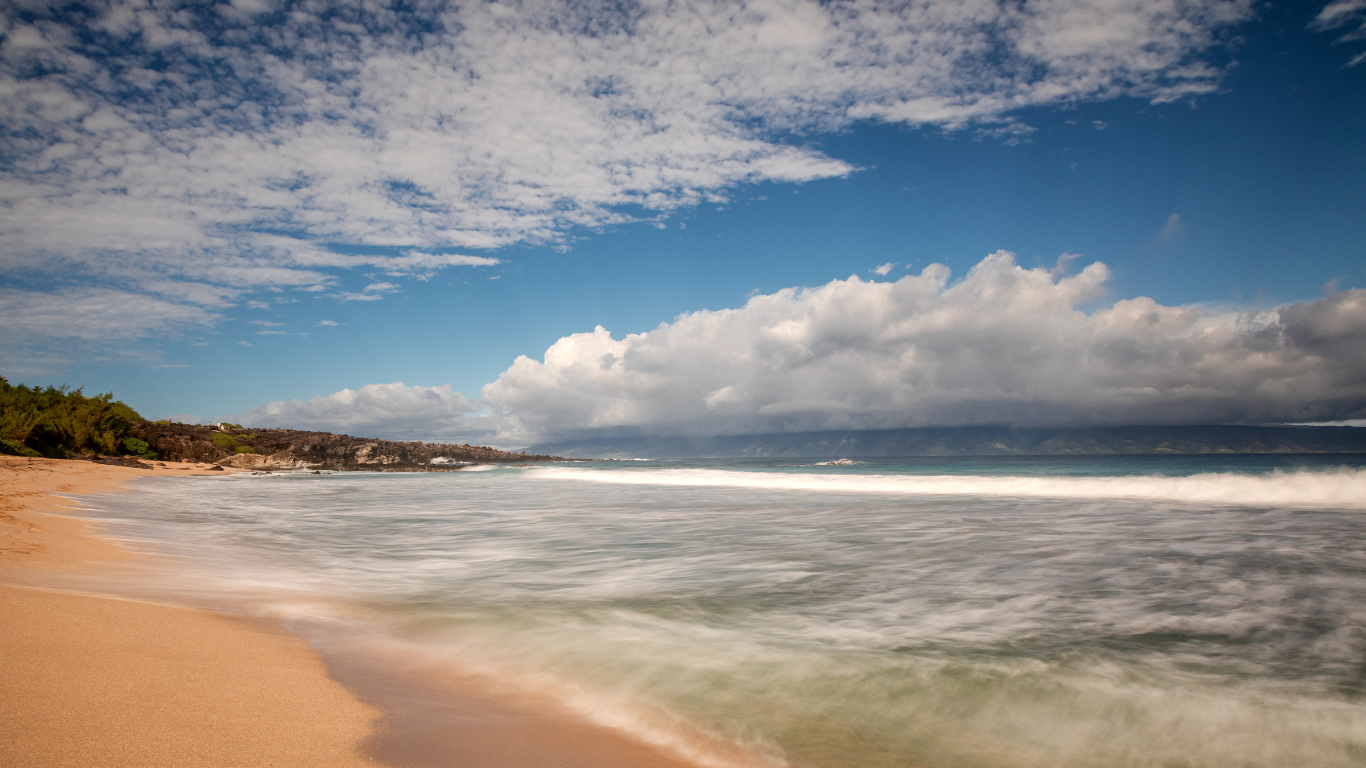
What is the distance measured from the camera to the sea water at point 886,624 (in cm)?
270

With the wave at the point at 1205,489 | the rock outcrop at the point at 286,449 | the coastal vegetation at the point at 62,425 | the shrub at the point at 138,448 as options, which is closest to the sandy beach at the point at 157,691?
the wave at the point at 1205,489

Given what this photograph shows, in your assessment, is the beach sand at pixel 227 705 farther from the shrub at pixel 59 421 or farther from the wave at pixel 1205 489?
the shrub at pixel 59 421

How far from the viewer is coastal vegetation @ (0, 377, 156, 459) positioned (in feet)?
68.8

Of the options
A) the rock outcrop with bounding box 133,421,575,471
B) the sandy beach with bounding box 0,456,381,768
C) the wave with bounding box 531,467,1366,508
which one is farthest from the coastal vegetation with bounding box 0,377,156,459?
the wave with bounding box 531,467,1366,508

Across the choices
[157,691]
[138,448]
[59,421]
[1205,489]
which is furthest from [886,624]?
[138,448]

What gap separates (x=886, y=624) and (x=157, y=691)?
4094 mm

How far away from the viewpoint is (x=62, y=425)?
2516 centimetres

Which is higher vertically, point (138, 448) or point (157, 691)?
point (138, 448)

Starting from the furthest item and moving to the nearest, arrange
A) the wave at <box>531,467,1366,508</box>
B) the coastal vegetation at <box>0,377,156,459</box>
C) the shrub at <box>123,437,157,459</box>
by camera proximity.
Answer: the shrub at <box>123,437,157,459</box> < the coastal vegetation at <box>0,377,156,459</box> < the wave at <box>531,467,1366,508</box>

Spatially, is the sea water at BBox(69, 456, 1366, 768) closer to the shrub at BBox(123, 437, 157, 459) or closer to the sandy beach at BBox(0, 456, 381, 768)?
the sandy beach at BBox(0, 456, 381, 768)

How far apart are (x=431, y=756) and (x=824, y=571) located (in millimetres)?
4711

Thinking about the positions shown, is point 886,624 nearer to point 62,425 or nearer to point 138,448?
point 62,425

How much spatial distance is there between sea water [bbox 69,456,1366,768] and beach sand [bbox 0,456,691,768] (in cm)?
43

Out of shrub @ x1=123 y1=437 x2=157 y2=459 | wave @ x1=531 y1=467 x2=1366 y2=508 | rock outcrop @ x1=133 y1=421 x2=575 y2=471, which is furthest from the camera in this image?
rock outcrop @ x1=133 y1=421 x2=575 y2=471
